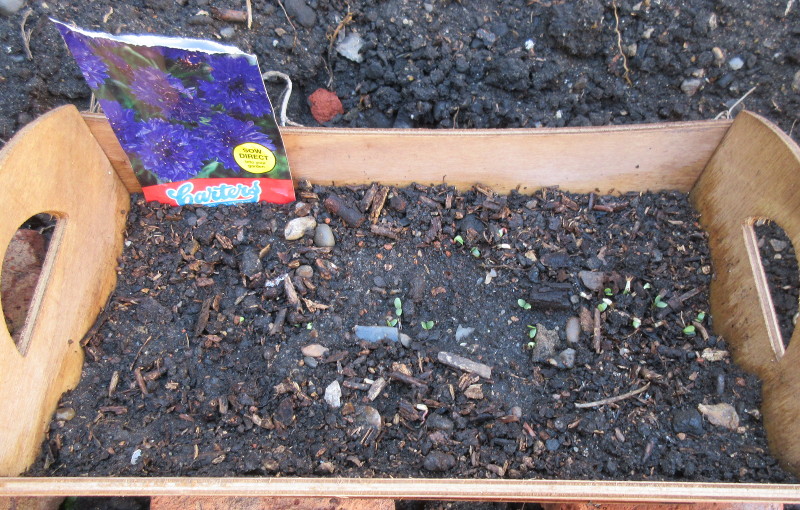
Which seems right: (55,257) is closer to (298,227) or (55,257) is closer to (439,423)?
(298,227)

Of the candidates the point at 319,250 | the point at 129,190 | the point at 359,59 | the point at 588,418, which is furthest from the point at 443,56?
the point at 588,418

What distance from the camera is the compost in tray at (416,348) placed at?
4.69 feet

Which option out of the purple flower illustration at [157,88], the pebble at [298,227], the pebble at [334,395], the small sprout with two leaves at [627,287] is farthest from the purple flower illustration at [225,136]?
the small sprout with two leaves at [627,287]

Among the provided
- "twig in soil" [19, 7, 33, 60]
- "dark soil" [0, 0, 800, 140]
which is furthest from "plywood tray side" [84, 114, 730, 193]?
"twig in soil" [19, 7, 33, 60]

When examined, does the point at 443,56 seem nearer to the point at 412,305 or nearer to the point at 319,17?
the point at 319,17

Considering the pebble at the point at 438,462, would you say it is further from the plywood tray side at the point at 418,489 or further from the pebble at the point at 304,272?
the pebble at the point at 304,272

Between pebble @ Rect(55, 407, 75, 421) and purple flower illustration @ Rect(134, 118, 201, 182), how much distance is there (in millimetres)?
714

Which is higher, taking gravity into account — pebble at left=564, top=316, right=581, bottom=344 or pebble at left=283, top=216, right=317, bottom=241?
pebble at left=564, top=316, right=581, bottom=344

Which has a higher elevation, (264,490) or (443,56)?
(443,56)

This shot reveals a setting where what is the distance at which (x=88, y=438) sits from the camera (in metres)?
1.43

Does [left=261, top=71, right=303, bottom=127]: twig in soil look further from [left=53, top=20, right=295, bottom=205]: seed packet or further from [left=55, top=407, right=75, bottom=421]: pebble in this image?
[left=55, top=407, right=75, bottom=421]: pebble

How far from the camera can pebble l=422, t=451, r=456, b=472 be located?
1396 millimetres

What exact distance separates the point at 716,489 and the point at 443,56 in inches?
64.4

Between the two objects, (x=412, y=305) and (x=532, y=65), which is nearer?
(x=412, y=305)
